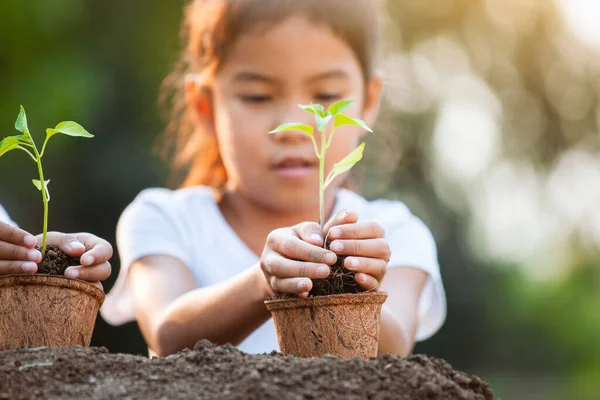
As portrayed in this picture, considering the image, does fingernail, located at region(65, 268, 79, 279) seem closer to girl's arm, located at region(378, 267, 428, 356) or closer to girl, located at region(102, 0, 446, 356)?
girl, located at region(102, 0, 446, 356)

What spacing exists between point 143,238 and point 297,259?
5.54ft

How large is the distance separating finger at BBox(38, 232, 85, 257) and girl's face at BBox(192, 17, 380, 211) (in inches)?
46.3

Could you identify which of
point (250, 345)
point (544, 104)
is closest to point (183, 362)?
point (250, 345)

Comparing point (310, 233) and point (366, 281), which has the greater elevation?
point (310, 233)

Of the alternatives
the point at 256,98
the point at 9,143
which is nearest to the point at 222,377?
the point at 9,143

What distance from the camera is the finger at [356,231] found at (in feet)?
5.88

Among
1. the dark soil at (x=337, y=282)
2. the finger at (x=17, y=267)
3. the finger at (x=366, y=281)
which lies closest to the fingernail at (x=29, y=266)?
the finger at (x=17, y=267)

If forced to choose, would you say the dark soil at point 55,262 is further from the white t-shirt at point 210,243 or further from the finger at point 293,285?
the white t-shirt at point 210,243

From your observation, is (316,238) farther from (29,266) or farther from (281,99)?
(281,99)

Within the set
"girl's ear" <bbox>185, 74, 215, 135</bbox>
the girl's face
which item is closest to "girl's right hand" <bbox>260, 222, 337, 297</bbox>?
the girl's face

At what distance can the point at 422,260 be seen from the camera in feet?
10.8

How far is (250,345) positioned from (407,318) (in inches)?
30.6

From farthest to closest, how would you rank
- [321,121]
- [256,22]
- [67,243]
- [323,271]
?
[256,22], [67,243], [321,121], [323,271]

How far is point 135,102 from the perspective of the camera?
398 inches
